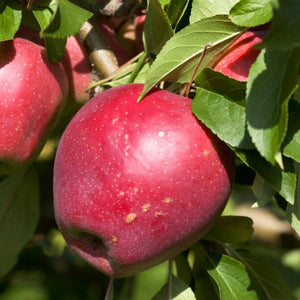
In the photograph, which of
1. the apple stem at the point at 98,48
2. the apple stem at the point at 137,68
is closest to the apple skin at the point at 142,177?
the apple stem at the point at 137,68

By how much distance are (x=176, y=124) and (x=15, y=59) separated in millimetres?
327

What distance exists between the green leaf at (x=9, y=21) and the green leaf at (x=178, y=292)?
1.64ft

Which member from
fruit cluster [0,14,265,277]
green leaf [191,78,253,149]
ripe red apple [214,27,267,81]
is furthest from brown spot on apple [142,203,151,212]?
ripe red apple [214,27,267,81]

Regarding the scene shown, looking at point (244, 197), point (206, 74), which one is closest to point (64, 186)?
point (206, 74)

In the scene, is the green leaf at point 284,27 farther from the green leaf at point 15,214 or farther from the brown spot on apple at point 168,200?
the green leaf at point 15,214

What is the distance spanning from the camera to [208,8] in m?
1.11

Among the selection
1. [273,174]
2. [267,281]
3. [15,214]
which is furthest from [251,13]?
[15,214]

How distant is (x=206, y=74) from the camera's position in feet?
3.41

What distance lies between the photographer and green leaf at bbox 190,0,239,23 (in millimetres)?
1104

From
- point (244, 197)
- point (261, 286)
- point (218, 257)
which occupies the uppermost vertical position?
point (218, 257)

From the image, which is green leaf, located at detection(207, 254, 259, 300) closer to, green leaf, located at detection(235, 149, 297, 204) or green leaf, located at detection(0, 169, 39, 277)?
green leaf, located at detection(235, 149, 297, 204)

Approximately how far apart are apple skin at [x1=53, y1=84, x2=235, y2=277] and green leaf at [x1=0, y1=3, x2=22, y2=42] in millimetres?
185

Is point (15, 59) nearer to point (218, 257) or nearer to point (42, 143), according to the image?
point (42, 143)

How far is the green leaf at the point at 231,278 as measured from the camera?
1175 mm
